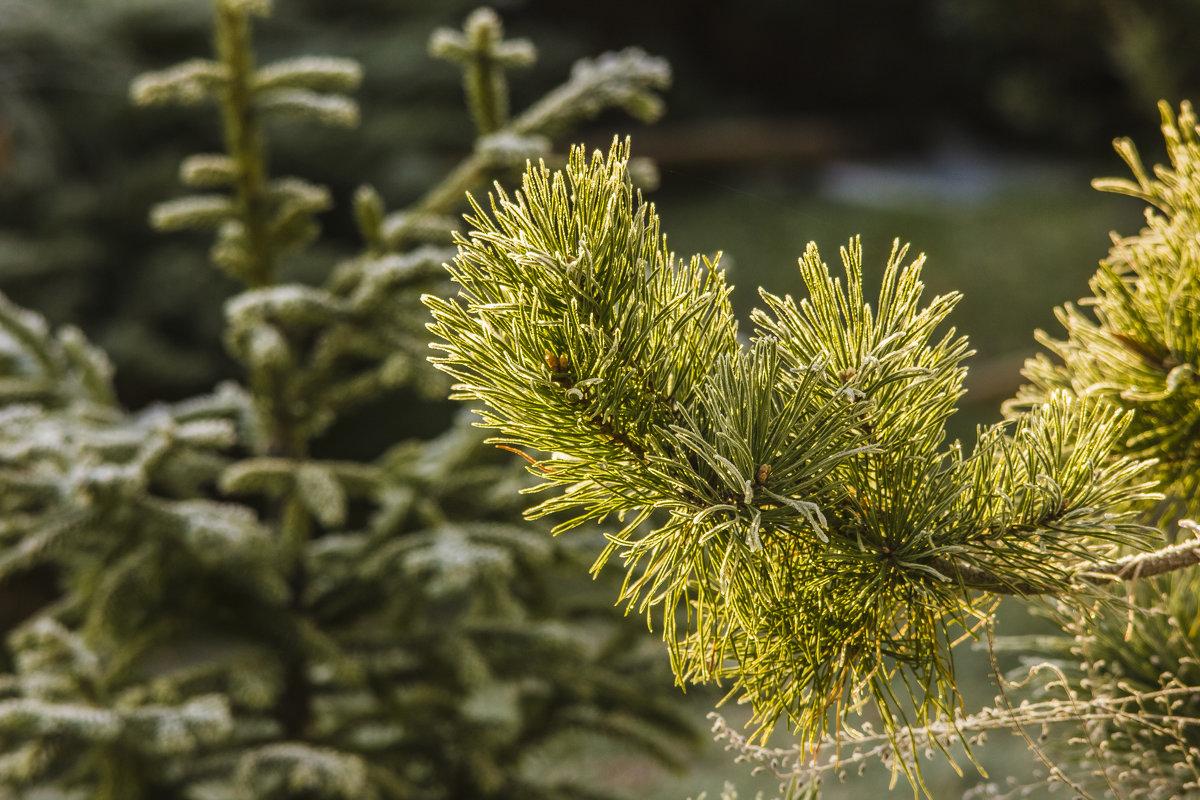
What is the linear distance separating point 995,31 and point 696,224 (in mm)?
2494

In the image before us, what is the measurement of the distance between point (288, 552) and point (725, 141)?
6.27m

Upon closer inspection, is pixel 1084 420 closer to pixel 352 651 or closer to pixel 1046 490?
pixel 1046 490

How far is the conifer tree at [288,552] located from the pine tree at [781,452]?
72 centimetres

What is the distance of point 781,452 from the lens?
56cm

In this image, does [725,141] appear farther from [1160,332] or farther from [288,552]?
[1160,332]

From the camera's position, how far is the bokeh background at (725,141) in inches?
167

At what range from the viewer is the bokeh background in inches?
167

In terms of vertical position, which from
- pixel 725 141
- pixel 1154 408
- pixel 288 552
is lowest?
pixel 288 552

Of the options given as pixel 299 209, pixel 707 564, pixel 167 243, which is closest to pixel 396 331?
pixel 299 209

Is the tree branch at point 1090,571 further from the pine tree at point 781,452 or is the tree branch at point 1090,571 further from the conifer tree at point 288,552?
the conifer tree at point 288,552

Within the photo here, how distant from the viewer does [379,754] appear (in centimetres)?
156

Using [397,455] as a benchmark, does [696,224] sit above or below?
above

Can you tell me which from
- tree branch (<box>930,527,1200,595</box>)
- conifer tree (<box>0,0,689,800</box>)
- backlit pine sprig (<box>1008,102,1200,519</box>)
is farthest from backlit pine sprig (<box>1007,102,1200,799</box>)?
conifer tree (<box>0,0,689,800</box>)

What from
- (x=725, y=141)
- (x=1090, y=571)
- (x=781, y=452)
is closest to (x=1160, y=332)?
(x=1090, y=571)
